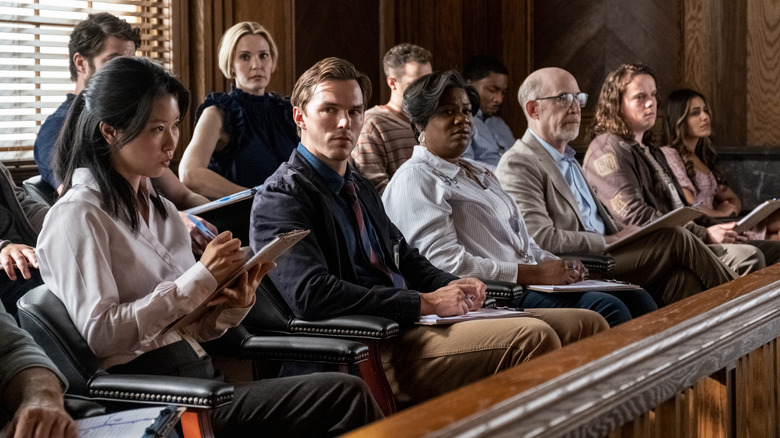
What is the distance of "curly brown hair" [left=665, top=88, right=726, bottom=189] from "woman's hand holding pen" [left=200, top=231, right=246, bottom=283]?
3.73 m

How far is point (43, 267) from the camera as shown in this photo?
6.30 ft

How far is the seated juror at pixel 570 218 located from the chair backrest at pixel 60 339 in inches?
80.0

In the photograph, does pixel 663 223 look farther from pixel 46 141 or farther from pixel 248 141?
pixel 46 141

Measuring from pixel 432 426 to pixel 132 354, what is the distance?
1.14 m

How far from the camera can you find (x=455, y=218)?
3.12 m

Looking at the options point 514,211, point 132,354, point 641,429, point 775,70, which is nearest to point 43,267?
point 132,354

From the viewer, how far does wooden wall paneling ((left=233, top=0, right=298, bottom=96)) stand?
4758mm

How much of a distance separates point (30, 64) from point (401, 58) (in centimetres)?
180

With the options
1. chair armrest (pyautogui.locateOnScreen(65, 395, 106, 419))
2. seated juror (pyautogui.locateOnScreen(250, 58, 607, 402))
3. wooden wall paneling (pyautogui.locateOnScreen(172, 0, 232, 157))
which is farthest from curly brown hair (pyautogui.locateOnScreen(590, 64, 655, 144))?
chair armrest (pyautogui.locateOnScreen(65, 395, 106, 419))

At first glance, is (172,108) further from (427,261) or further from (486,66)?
(486,66)

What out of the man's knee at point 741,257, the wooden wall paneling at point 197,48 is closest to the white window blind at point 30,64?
the wooden wall paneling at point 197,48

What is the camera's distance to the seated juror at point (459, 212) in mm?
3029

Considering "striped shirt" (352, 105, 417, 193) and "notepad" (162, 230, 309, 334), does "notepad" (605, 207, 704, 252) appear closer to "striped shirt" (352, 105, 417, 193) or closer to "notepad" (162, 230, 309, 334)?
"striped shirt" (352, 105, 417, 193)

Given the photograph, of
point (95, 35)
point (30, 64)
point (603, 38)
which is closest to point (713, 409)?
point (95, 35)
